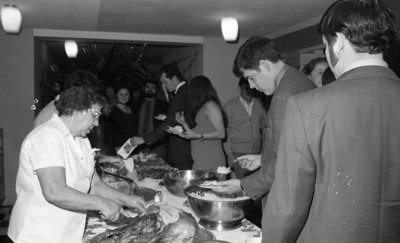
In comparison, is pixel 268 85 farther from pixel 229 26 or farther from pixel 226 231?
pixel 229 26

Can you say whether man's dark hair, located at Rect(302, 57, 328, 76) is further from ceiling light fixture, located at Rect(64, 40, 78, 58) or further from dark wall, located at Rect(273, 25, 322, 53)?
ceiling light fixture, located at Rect(64, 40, 78, 58)

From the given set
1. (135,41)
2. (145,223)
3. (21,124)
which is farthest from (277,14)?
(21,124)

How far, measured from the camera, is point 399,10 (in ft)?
6.38

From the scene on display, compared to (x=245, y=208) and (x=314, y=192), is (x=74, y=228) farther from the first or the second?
(x=314, y=192)

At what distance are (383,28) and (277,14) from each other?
3841 mm

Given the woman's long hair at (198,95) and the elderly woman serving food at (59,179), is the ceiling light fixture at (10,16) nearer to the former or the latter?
the woman's long hair at (198,95)

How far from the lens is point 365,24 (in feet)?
3.17

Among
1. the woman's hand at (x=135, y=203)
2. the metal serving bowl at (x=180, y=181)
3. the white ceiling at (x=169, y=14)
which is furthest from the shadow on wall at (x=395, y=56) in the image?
the white ceiling at (x=169, y=14)

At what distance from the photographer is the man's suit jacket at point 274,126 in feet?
5.30

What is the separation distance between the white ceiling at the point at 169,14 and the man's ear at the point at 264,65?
96.3 inches

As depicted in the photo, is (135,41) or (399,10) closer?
(399,10)

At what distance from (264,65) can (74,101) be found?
939 millimetres

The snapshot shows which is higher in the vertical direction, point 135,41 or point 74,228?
point 135,41

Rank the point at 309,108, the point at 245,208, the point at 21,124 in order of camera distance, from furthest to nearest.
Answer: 1. the point at 21,124
2. the point at 245,208
3. the point at 309,108
